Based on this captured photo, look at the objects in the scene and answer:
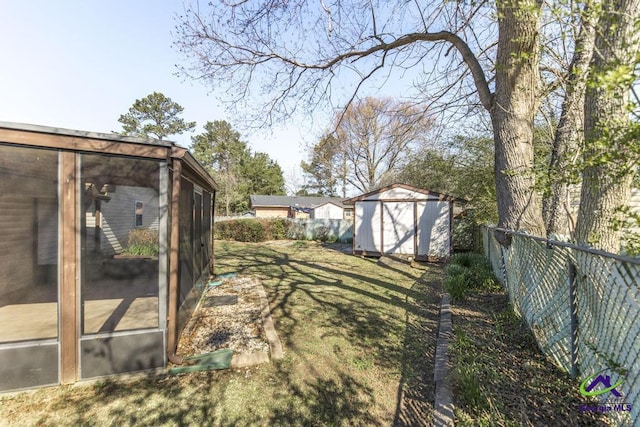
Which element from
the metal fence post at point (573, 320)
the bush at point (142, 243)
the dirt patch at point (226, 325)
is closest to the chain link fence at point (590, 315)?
the metal fence post at point (573, 320)

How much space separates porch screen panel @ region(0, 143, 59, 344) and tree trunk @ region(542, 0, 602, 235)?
14.5 ft

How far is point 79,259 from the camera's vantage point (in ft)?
8.89

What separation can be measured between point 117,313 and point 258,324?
179cm

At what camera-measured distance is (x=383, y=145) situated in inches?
870

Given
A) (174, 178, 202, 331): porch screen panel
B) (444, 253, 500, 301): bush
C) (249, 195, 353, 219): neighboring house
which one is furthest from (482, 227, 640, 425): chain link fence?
(249, 195, 353, 219): neighboring house

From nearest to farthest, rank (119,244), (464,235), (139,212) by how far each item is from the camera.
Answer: (139,212) < (119,244) < (464,235)

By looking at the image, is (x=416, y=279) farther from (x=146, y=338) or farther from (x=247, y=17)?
(x=247, y=17)

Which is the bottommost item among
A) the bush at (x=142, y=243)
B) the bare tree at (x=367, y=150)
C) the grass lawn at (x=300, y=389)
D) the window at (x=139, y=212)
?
the grass lawn at (x=300, y=389)

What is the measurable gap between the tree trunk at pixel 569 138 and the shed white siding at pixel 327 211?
2269 centimetres

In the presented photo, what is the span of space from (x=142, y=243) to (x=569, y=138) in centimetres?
687

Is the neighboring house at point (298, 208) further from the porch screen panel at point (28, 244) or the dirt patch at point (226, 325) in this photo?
the porch screen panel at point (28, 244)

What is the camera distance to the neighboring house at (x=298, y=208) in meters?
28.6

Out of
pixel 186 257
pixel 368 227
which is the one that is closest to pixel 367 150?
pixel 368 227

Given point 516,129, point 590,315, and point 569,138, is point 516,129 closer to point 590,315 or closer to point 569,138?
point 569,138
